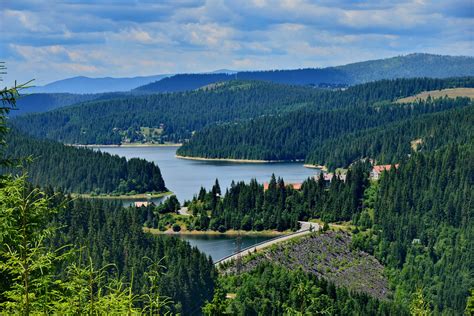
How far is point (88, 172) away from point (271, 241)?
76.4 meters

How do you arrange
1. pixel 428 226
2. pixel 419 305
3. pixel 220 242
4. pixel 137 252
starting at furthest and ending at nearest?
1. pixel 428 226
2. pixel 220 242
3. pixel 137 252
4. pixel 419 305

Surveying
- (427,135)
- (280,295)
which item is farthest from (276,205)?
(427,135)

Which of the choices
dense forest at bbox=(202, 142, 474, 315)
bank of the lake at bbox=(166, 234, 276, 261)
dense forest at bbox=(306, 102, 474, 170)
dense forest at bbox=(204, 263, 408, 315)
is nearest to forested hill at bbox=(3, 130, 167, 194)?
dense forest at bbox=(202, 142, 474, 315)

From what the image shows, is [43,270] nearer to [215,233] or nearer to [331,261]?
[331,261]

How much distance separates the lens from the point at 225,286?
7081 centimetres

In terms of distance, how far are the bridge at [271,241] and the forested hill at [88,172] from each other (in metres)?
53.5

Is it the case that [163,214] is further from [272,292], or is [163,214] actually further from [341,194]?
[272,292]

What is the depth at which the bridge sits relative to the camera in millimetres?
85000

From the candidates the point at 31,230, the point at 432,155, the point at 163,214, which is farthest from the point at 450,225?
the point at 31,230

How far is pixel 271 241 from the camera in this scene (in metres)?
94.7

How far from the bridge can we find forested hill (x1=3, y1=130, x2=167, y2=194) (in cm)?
5351

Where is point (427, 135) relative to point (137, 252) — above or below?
above

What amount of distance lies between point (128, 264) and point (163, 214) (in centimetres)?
4521

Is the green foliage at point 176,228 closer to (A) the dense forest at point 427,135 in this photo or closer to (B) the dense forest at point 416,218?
(B) the dense forest at point 416,218
